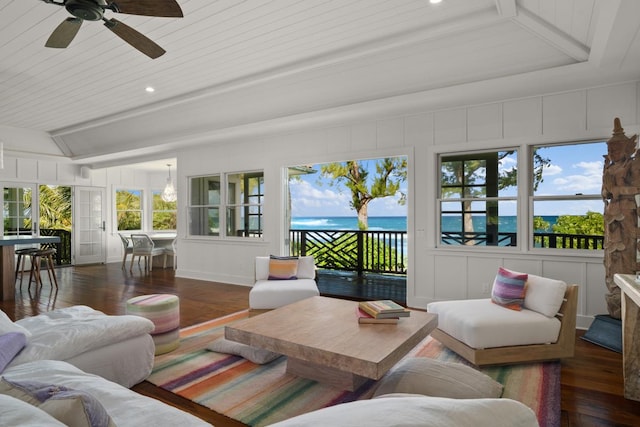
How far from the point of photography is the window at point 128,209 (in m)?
9.90

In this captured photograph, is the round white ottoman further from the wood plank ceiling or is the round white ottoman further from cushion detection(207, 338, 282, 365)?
the wood plank ceiling

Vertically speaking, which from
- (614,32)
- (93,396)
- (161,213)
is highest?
(614,32)

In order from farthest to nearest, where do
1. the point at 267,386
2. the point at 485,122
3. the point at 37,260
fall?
the point at 37,260
the point at 485,122
the point at 267,386

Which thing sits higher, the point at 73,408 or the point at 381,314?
the point at 73,408

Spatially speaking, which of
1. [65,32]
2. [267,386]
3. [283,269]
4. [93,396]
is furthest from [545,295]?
[65,32]

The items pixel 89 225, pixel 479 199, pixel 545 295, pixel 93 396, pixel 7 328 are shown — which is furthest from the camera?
pixel 89 225

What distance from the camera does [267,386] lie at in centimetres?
255

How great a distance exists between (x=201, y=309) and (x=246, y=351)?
187 cm

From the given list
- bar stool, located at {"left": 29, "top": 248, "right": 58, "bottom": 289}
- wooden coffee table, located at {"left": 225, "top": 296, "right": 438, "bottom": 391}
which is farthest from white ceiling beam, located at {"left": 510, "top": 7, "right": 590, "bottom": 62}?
bar stool, located at {"left": 29, "top": 248, "right": 58, "bottom": 289}

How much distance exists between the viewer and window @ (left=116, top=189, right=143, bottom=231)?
32.5 ft

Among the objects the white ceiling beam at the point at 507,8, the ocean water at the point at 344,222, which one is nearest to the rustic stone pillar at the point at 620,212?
the white ceiling beam at the point at 507,8

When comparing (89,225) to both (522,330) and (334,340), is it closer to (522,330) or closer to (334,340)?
(334,340)

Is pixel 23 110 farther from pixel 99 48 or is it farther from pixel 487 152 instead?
pixel 487 152

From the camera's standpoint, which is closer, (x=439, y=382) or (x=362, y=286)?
(x=439, y=382)
